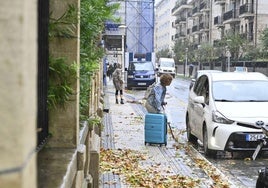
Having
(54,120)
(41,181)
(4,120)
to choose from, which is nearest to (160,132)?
(54,120)

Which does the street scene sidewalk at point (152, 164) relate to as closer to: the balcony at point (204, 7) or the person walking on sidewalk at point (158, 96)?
the person walking on sidewalk at point (158, 96)

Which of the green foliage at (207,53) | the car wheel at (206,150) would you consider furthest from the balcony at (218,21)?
the car wheel at (206,150)

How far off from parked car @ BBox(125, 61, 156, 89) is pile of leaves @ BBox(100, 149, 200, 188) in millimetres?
30122

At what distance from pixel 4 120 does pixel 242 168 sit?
9309 mm

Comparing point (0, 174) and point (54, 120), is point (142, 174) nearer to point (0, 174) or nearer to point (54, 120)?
point (54, 120)

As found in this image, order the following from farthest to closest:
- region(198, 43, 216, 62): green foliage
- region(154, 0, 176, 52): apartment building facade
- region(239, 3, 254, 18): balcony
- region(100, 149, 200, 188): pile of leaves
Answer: region(154, 0, 176, 52): apartment building facade, region(198, 43, 216, 62): green foliage, region(239, 3, 254, 18): balcony, region(100, 149, 200, 188): pile of leaves

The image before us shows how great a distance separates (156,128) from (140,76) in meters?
29.4

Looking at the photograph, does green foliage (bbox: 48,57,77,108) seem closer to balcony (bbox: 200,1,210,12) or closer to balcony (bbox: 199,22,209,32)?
balcony (bbox: 199,22,209,32)

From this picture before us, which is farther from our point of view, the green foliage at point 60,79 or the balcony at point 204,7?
the balcony at point 204,7

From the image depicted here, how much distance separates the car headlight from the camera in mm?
10967

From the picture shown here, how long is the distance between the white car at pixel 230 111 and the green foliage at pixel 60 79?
24.2 feet

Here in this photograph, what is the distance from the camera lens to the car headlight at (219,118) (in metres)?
11.0

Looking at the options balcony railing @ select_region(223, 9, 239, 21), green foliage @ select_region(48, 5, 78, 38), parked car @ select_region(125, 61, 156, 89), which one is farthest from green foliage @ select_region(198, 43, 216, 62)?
green foliage @ select_region(48, 5, 78, 38)

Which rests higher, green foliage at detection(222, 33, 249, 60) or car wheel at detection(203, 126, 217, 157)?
green foliage at detection(222, 33, 249, 60)
